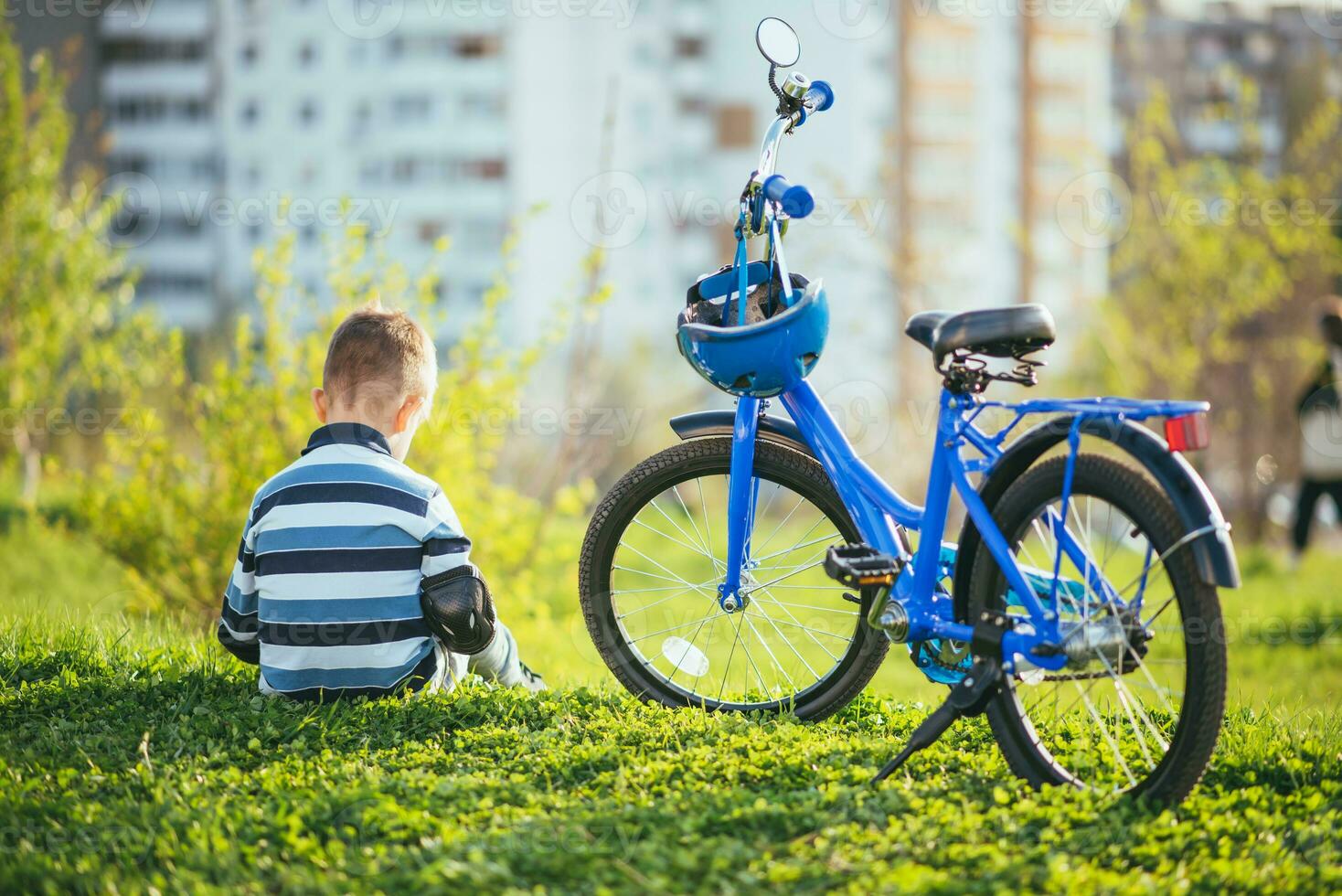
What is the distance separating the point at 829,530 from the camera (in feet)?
10.8

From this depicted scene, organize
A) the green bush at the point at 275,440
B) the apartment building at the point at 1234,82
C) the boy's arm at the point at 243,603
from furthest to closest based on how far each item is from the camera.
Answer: the apartment building at the point at 1234,82, the green bush at the point at 275,440, the boy's arm at the point at 243,603

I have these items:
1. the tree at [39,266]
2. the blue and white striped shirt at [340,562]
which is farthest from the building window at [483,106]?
the blue and white striped shirt at [340,562]

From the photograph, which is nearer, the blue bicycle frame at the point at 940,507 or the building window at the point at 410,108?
the blue bicycle frame at the point at 940,507

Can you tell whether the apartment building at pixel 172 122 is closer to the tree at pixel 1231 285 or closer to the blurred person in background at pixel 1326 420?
the tree at pixel 1231 285

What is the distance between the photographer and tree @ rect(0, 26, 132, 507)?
27.1 feet

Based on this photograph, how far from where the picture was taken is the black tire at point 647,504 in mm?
3152

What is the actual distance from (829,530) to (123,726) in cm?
196

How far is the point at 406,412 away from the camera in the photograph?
123 inches

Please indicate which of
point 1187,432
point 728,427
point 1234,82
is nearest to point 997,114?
point 1234,82

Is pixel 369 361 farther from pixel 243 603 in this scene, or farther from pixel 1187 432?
pixel 1187 432

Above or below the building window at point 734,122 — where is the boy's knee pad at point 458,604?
below

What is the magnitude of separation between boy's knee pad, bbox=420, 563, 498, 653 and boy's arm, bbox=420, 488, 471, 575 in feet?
0.07

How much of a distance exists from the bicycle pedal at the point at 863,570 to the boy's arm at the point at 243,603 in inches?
58.9

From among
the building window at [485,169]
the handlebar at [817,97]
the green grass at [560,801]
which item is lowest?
the green grass at [560,801]
